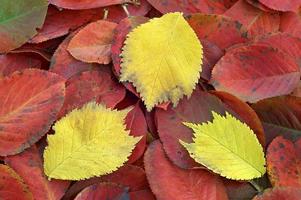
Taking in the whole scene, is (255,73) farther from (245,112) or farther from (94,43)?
(94,43)

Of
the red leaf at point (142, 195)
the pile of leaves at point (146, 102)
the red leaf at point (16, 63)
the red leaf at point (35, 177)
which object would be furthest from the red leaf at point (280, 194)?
the red leaf at point (16, 63)

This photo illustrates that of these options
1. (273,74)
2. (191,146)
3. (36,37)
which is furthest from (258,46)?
(36,37)

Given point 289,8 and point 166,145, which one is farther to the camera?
point 289,8

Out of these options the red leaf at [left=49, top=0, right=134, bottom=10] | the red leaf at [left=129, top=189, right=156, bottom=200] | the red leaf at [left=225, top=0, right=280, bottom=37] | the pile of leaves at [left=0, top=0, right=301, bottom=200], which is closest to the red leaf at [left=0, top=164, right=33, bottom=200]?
the pile of leaves at [left=0, top=0, right=301, bottom=200]

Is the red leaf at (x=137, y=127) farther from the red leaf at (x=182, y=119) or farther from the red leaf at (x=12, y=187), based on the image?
the red leaf at (x=12, y=187)

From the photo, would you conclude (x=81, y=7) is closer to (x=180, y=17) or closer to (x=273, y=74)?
(x=180, y=17)

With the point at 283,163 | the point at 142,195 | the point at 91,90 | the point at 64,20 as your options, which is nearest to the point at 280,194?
the point at 283,163
